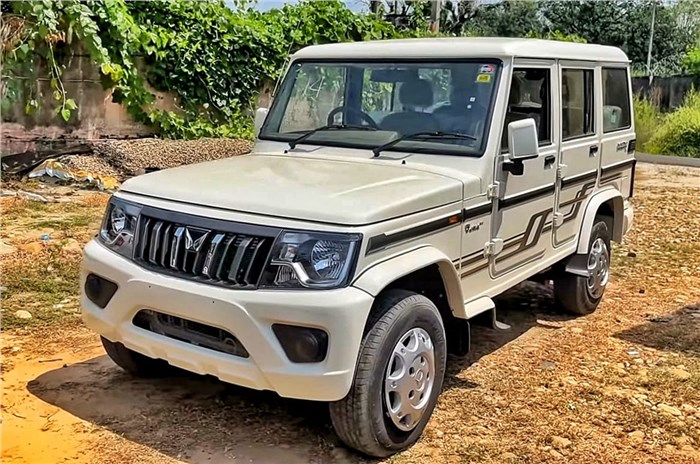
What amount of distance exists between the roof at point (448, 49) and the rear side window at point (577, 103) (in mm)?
172

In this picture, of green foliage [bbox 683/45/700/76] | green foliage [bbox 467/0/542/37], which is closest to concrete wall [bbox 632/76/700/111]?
green foliage [bbox 683/45/700/76]

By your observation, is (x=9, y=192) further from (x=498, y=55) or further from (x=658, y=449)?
(x=658, y=449)

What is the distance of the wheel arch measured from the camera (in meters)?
5.78

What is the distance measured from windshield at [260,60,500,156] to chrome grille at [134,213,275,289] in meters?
1.43

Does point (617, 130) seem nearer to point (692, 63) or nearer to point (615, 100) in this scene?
point (615, 100)

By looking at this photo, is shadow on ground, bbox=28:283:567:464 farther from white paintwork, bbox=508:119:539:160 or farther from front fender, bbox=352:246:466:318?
white paintwork, bbox=508:119:539:160

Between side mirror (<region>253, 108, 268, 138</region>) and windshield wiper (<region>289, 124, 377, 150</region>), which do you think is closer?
windshield wiper (<region>289, 124, 377, 150</region>)

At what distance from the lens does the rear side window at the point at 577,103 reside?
5.38m

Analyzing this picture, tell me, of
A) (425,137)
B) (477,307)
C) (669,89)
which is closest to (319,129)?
(425,137)

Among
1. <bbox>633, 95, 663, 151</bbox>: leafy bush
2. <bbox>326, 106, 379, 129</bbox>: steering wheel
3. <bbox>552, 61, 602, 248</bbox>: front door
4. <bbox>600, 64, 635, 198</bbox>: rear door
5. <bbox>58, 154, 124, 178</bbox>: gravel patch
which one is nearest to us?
<bbox>326, 106, 379, 129</bbox>: steering wheel

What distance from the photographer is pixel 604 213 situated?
20.8 ft

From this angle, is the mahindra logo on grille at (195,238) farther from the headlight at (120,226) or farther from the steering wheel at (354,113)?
the steering wheel at (354,113)

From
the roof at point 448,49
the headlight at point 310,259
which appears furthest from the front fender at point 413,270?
the roof at point 448,49

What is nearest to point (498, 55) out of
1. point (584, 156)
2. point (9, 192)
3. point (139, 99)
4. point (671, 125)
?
point (584, 156)
